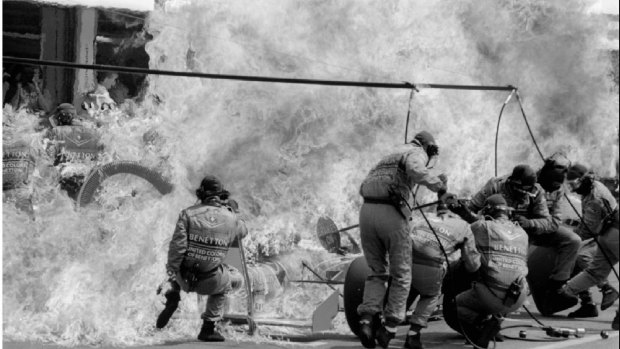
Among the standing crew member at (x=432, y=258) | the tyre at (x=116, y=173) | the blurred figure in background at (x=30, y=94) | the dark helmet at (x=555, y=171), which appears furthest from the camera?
the blurred figure in background at (x=30, y=94)

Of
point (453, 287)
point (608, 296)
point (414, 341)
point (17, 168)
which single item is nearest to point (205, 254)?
point (414, 341)

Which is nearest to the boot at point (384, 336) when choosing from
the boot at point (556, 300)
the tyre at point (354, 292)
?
the tyre at point (354, 292)

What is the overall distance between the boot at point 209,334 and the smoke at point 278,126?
0.27m

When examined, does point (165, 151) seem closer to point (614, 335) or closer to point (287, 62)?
point (287, 62)

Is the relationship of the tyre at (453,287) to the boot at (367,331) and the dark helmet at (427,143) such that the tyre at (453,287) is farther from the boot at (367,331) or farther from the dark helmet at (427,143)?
the dark helmet at (427,143)

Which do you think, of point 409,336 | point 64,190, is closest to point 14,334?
point 64,190

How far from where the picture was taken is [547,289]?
11.0 metres

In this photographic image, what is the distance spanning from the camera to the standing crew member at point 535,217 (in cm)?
958

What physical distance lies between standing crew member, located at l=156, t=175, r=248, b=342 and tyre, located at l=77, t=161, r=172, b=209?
1.36m

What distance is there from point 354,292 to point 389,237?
0.77 metres

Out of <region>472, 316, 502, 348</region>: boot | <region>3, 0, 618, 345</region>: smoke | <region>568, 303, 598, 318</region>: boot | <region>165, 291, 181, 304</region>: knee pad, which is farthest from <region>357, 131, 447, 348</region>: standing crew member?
<region>568, 303, 598, 318</region>: boot

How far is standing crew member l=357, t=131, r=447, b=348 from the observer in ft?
27.7

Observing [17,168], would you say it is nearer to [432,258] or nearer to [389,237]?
[389,237]

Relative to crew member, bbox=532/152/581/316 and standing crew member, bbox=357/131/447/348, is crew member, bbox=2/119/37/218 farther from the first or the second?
crew member, bbox=532/152/581/316
